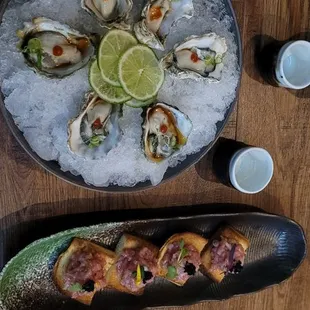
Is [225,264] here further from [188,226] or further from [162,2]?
[162,2]

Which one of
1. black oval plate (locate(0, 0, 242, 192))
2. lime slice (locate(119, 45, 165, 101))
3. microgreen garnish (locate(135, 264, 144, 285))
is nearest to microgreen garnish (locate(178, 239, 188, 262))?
microgreen garnish (locate(135, 264, 144, 285))

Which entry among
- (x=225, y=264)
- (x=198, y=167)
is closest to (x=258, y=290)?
(x=225, y=264)

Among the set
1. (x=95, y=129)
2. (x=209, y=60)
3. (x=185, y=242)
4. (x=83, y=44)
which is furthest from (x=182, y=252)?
(x=83, y=44)

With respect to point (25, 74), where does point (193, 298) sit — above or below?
below

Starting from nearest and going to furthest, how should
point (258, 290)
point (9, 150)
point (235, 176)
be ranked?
point (9, 150)
point (235, 176)
point (258, 290)

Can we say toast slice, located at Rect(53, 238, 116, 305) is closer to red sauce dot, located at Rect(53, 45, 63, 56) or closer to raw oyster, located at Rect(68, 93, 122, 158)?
raw oyster, located at Rect(68, 93, 122, 158)

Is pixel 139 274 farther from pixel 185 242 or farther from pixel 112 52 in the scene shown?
pixel 112 52
